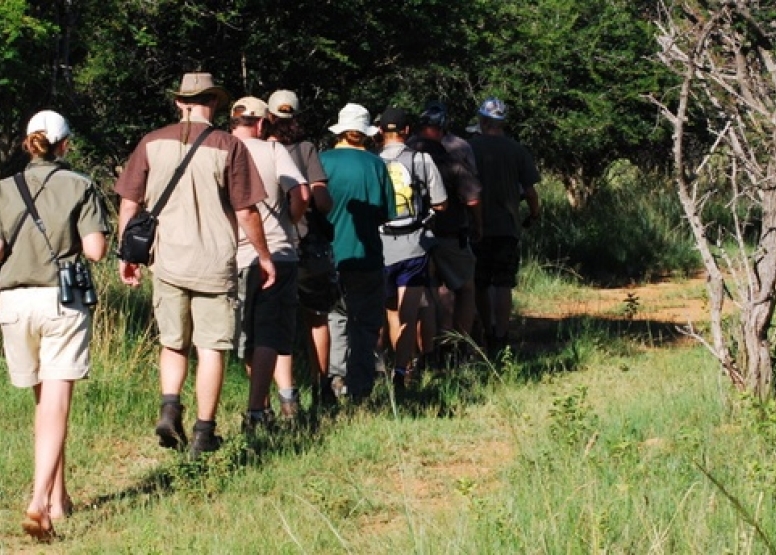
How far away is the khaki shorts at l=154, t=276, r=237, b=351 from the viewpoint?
806 cm

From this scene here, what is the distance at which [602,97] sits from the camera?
2014cm

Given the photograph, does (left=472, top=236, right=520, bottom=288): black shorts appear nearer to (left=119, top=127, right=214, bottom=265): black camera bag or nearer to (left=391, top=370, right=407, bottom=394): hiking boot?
(left=391, top=370, right=407, bottom=394): hiking boot

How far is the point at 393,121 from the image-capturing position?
10.8 metres

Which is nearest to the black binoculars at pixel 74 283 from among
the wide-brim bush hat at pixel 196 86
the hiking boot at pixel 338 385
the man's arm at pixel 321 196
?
the wide-brim bush hat at pixel 196 86

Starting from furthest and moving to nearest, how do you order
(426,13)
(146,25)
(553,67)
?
(553,67) < (426,13) < (146,25)

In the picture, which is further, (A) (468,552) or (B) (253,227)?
(B) (253,227)

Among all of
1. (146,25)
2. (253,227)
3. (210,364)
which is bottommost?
(210,364)

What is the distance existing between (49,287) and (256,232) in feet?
4.19

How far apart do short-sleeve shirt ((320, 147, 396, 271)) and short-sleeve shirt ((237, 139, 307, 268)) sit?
86 centimetres

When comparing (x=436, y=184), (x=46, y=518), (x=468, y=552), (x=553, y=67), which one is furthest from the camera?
(x=553, y=67)

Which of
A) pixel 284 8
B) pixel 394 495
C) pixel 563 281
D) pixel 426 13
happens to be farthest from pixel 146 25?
pixel 394 495

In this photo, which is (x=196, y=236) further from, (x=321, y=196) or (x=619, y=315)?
(x=619, y=315)

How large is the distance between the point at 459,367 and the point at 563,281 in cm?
662

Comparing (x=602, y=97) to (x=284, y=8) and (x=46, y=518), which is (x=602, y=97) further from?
→ (x=46, y=518)
